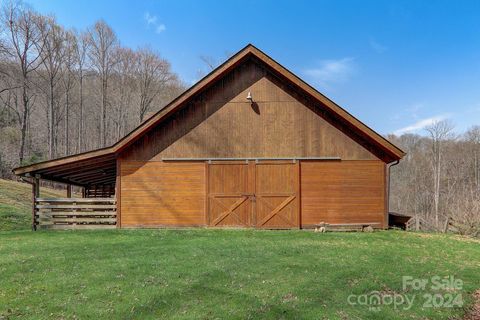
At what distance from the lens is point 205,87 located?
1300 centimetres

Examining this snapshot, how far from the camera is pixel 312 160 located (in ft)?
43.0

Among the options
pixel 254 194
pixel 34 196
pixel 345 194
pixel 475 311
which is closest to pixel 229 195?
pixel 254 194

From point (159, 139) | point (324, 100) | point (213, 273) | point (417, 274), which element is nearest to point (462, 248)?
point (417, 274)

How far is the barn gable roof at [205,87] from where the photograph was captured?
12570 mm

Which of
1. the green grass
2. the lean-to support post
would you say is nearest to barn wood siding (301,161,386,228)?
the green grass

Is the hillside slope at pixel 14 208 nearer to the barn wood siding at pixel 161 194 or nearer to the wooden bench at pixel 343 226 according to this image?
the barn wood siding at pixel 161 194

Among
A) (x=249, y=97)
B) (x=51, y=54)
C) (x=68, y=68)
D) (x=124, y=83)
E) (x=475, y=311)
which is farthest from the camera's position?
(x=124, y=83)

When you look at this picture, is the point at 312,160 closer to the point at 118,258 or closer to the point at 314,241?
the point at 314,241

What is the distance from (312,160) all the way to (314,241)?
3482 millimetres

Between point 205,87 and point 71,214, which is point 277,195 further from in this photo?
point 71,214

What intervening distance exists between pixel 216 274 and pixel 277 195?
6.51m

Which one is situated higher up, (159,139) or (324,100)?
(324,100)

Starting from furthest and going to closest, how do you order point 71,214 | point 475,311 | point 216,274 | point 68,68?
1. point 68,68
2. point 71,214
3. point 216,274
4. point 475,311

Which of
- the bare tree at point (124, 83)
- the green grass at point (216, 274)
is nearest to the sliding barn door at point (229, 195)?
the green grass at point (216, 274)
